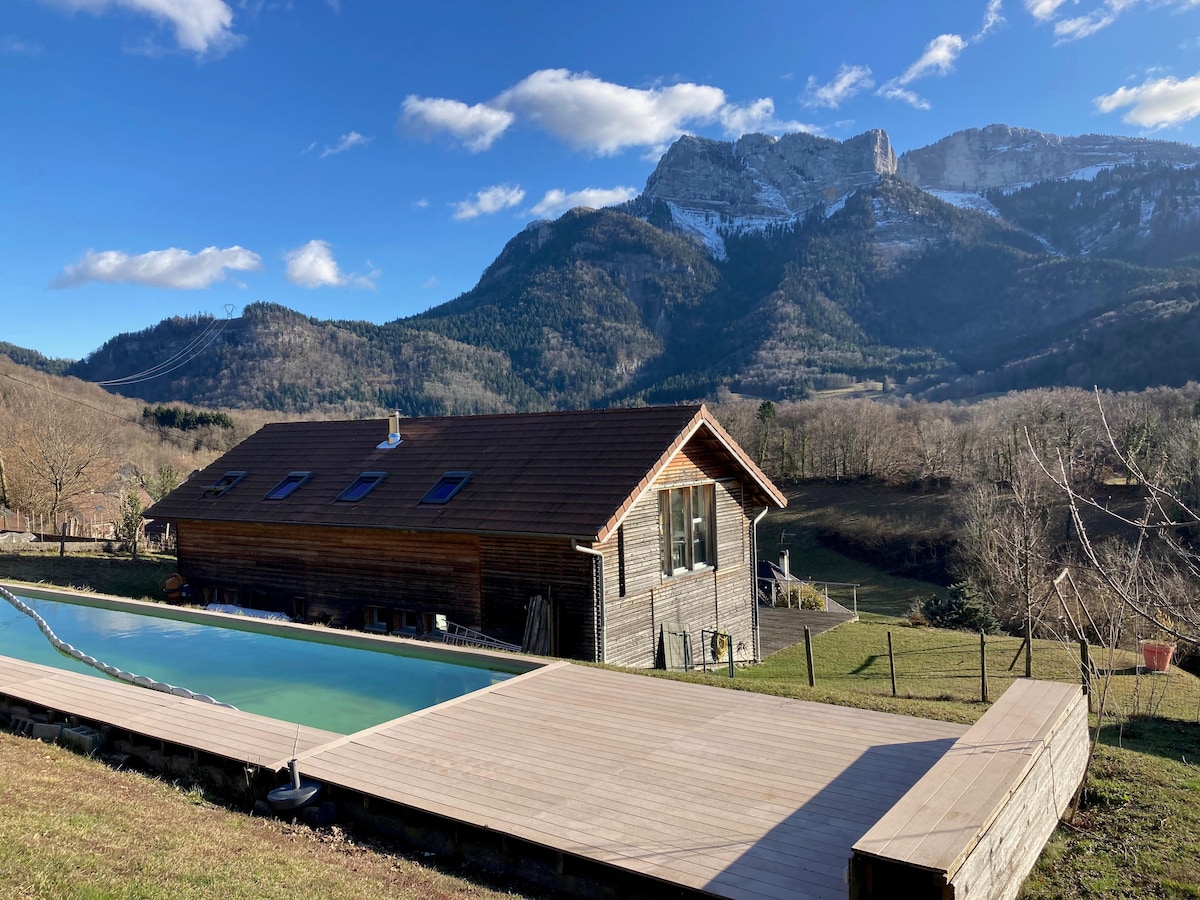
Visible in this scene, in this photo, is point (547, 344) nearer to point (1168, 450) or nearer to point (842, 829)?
point (1168, 450)

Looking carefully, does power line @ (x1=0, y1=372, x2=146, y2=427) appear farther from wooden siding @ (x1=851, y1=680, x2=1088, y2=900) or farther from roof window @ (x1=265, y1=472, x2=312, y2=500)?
wooden siding @ (x1=851, y1=680, x2=1088, y2=900)

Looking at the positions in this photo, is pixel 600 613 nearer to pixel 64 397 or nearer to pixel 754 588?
pixel 754 588

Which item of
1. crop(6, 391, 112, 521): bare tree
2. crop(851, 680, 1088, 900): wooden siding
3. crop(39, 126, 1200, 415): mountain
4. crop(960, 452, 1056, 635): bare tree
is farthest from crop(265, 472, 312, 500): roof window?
crop(39, 126, 1200, 415): mountain

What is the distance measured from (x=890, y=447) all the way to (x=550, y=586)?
41.3 meters

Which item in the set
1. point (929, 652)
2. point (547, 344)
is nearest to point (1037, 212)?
point (547, 344)

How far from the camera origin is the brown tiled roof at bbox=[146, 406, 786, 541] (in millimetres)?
13633

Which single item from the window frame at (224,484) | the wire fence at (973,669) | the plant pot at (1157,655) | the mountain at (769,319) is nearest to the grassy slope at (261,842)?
the wire fence at (973,669)

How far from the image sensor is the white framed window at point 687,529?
14766mm

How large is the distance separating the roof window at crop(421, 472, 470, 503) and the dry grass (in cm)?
871

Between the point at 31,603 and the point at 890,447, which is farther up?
the point at 890,447

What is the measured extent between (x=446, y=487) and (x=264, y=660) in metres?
4.99

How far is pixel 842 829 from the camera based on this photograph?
538cm

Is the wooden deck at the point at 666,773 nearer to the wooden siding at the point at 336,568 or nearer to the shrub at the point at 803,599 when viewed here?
the wooden siding at the point at 336,568

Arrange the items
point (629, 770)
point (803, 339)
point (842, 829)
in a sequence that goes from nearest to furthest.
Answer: point (842, 829) → point (629, 770) → point (803, 339)
